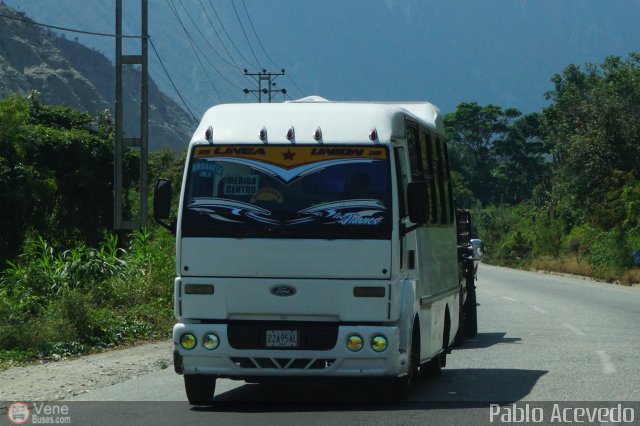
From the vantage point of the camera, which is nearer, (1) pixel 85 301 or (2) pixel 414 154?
(2) pixel 414 154

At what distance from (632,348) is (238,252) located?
8275 mm

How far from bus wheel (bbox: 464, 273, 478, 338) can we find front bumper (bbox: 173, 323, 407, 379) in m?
7.93

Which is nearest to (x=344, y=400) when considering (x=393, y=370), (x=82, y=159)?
(x=393, y=370)

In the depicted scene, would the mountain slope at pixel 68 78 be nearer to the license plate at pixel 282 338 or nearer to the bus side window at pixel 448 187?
the bus side window at pixel 448 187

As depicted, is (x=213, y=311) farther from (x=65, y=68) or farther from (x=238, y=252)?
(x=65, y=68)

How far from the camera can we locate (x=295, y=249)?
36.1 ft

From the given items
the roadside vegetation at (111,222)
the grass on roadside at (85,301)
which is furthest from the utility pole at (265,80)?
the grass on roadside at (85,301)

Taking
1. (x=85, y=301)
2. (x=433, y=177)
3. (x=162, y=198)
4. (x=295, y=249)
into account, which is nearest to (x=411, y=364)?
(x=295, y=249)

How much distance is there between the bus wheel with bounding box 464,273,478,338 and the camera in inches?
744

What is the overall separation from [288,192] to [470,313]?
335 inches

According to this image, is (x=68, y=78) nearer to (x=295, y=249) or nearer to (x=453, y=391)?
(x=453, y=391)

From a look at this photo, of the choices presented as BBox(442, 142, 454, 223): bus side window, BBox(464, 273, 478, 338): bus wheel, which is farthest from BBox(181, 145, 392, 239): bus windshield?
BBox(464, 273, 478, 338): bus wheel

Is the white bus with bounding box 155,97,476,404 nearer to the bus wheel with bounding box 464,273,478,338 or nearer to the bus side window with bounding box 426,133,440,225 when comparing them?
the bus side window with bounding box 426,133,440,225

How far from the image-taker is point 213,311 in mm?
11047
